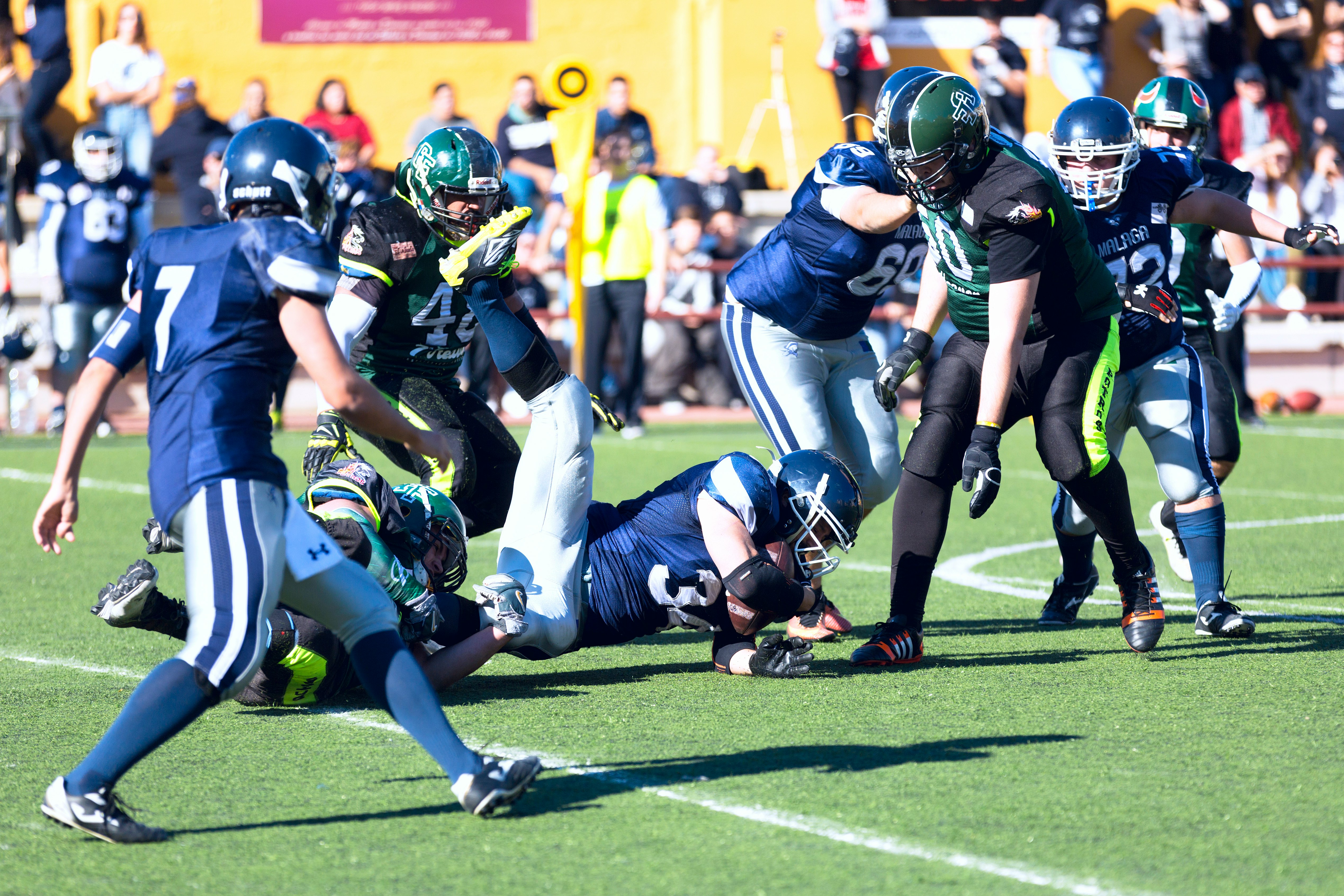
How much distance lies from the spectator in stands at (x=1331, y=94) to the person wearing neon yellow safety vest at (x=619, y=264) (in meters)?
7.37

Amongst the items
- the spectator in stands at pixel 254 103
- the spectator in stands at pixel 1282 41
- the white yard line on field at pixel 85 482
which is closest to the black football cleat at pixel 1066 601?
the white yard line on field at pixel 85 482

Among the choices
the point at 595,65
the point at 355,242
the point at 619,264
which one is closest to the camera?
the point at 355,242

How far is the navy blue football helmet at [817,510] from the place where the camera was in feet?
16.6

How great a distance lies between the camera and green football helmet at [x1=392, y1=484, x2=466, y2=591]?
4969 mm

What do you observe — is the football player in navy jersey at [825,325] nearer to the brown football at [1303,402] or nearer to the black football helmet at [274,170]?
Answer: the black football helmet at [274,170]

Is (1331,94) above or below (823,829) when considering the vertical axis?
above

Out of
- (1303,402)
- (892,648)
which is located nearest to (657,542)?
(892,648)

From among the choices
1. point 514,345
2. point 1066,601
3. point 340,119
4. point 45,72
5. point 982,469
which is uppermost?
point 45,72

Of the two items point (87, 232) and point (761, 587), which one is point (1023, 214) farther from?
point (87, 232)

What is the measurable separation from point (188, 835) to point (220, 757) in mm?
678

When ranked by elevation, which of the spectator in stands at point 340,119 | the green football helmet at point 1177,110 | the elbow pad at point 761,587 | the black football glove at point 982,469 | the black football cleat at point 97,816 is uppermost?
the spectator in stands at point 340,119

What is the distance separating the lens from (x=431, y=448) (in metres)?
3.61

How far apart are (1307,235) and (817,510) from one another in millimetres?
2285

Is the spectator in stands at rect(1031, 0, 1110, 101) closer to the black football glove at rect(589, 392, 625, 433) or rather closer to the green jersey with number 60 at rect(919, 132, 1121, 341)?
the green jersey with number 60 at rect(919, 132, 1121, 341)
